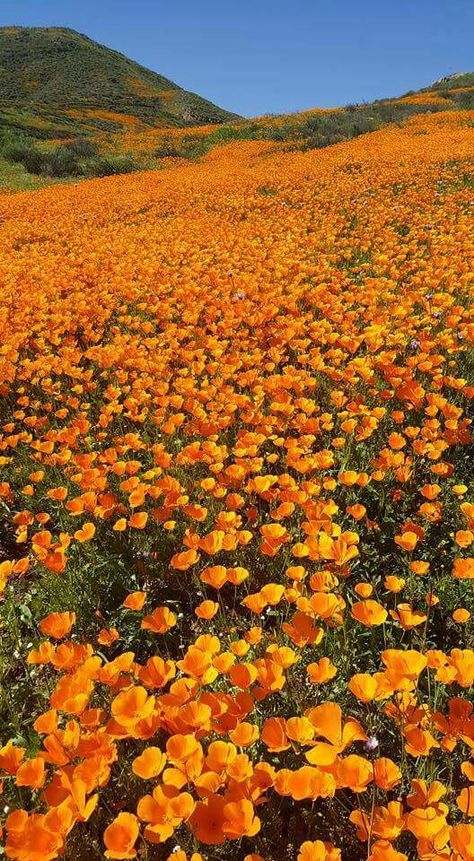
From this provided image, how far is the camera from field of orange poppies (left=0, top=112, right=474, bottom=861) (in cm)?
153

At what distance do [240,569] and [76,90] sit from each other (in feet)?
245

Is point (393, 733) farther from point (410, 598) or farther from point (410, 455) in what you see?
point (410, 455)

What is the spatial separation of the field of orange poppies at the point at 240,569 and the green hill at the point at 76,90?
3270 centimetres

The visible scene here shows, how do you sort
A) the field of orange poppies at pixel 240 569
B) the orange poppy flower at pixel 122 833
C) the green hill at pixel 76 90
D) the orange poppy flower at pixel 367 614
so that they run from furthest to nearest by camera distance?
the green hill at pixel 76 90
the orange poppy flower at pixel 367 614
the field of orange poppies at pixel 240 569
the orange poppy flower at pixel 122 833

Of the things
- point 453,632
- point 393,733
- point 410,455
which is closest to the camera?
point 393,733

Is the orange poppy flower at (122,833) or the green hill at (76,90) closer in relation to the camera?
the orange poppy flower at (122,833)

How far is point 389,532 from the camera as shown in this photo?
9.61 feet

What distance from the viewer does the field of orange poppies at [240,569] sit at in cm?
153

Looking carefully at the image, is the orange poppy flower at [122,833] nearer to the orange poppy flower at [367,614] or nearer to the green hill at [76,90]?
the orange poppy flower at [367,614]

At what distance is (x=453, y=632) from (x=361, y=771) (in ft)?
3.72

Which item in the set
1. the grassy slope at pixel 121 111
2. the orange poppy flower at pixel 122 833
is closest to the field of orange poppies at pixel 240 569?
the orange poppy flower at pixel 122 833

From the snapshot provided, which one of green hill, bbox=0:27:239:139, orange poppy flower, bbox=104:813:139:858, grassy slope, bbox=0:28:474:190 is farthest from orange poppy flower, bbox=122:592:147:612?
green hill, bbox=0:27:239:139

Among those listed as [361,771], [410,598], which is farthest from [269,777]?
[410,598]

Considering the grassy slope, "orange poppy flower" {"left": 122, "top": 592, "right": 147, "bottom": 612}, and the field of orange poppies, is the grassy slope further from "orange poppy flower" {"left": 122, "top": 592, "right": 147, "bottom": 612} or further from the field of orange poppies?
"orange poppy flower" {"left": 122, "top": 592, "right": 147, "bottom": 612}
